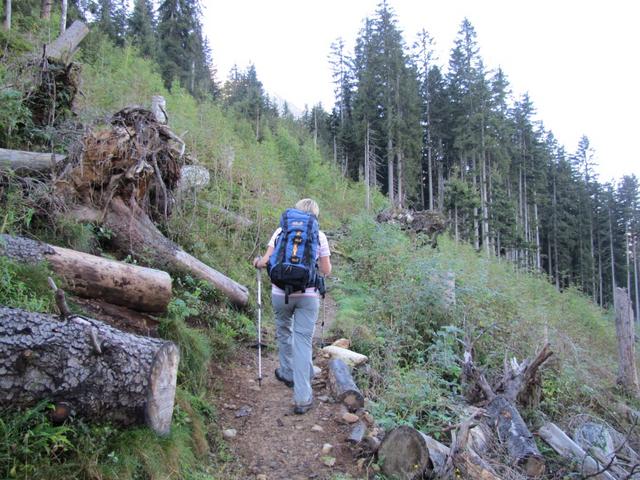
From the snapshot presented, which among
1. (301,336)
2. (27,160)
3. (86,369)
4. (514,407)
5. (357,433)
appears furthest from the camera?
(27,160)

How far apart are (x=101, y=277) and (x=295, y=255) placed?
6.63 ft

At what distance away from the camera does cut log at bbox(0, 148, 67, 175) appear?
5621mm

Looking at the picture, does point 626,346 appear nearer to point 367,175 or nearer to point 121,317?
point 121,317

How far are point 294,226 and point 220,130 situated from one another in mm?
8762

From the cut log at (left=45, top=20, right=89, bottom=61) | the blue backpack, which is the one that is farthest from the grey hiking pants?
the cut log at (left=45, top=20, right=89, bottom=61)

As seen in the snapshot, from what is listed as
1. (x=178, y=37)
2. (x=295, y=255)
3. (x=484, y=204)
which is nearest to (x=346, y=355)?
(x=295, y=255)

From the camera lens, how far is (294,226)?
4414mm

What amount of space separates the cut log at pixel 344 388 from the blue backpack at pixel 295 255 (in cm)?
133

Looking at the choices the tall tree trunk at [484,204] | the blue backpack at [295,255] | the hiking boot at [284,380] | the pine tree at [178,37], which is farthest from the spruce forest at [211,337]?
the tall tree trunk at [484,204]

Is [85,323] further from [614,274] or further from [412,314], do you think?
[614,274]

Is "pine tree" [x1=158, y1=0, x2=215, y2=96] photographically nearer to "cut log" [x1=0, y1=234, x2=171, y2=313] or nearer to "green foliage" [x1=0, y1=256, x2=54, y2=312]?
"cut log" [x1=0, y1=234, x2=171, y2=313]

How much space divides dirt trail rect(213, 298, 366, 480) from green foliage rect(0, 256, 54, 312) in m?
2.04

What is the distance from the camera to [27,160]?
581cm

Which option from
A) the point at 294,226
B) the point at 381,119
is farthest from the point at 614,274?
the point at 294,226
